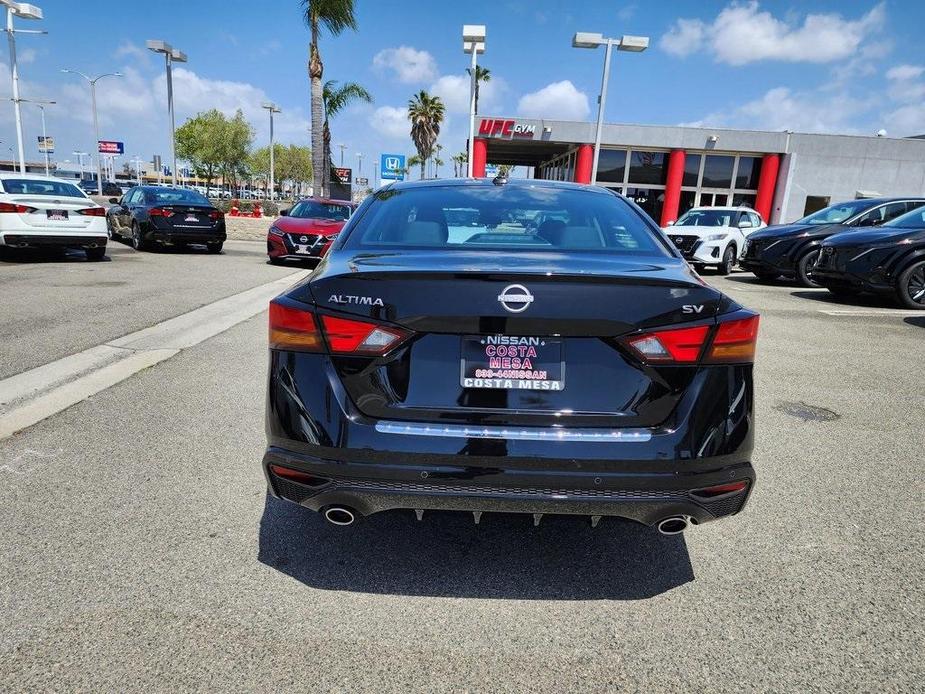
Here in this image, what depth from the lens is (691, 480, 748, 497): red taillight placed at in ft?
7.42

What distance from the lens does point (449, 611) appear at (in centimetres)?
242

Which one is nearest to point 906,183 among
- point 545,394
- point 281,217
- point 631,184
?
point 631,184

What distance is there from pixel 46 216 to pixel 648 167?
101 ft

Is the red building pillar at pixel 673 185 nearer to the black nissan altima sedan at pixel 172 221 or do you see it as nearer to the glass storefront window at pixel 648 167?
the glass storefront window at pixel 648 167

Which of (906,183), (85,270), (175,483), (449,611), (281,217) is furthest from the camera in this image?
(906,183)

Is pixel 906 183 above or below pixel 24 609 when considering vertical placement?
above

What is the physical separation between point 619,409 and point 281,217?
14.2 meters

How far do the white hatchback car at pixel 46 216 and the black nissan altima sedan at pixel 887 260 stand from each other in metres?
13.3

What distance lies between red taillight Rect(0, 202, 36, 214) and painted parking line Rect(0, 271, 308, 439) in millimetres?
5859

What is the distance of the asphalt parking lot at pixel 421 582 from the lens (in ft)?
6.94

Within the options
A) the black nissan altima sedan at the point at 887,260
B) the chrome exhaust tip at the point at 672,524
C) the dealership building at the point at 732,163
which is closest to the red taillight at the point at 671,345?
the chrome exhaust tip at the point at 672,524

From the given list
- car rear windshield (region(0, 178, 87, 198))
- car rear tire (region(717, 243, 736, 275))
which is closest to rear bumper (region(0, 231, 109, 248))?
car rear windshield (region(0, 178, 87, 198))

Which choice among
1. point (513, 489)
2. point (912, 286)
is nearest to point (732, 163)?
point (912, 286)

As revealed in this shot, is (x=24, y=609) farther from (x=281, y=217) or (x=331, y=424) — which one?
(x=281, y=217)
